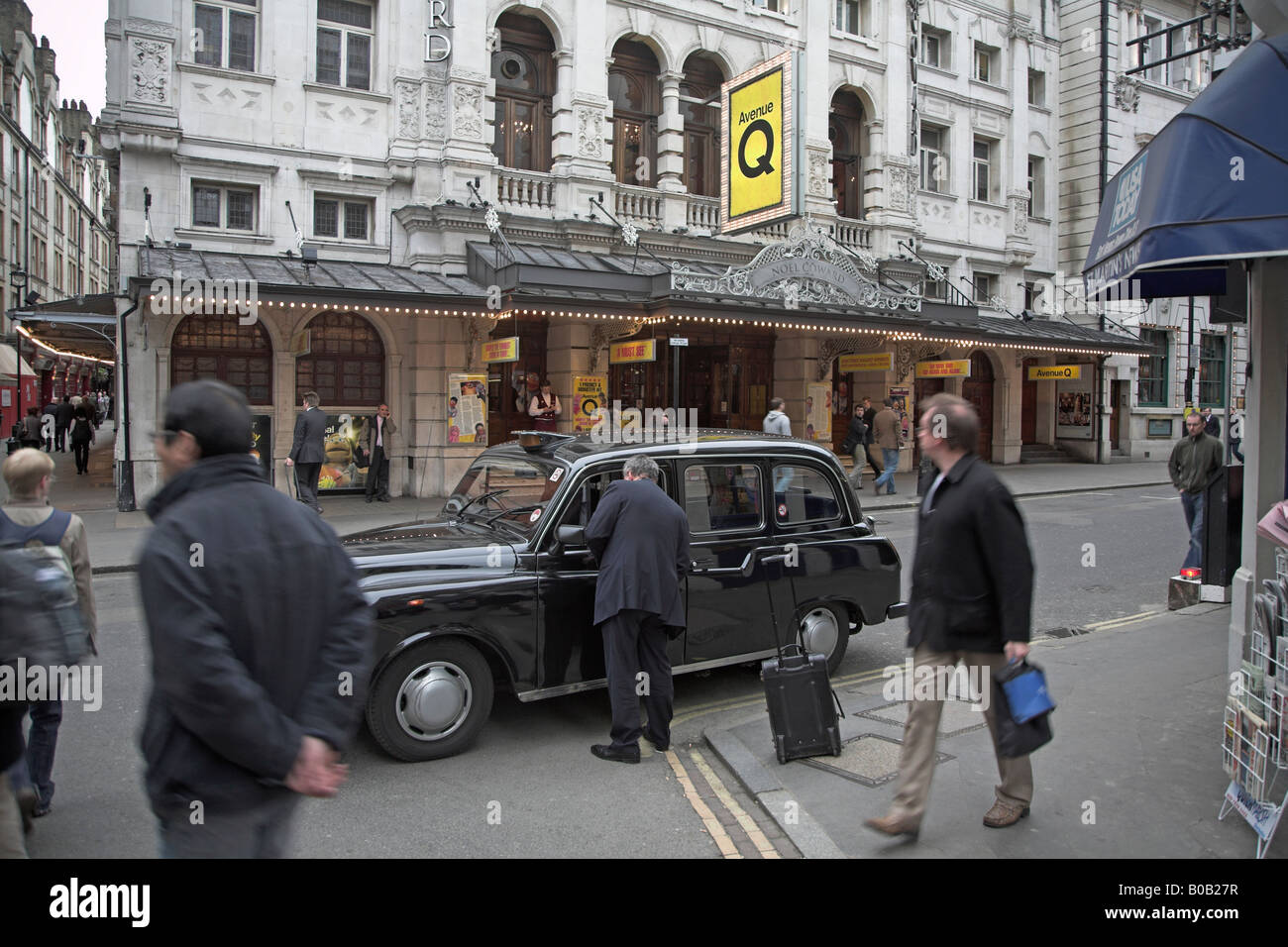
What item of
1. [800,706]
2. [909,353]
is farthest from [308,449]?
[909,353]

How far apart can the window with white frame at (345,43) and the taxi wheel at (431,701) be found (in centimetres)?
1639

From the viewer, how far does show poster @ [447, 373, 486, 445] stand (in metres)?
18.7

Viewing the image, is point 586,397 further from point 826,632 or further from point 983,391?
point 983,391

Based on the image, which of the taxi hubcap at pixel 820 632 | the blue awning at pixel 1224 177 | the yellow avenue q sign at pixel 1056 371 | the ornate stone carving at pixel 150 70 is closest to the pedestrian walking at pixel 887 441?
the yellow avenue q sign at pixel 1056 371

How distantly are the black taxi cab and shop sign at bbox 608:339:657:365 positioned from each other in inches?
445

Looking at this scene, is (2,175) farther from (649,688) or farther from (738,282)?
(649,688)

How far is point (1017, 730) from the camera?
389cm

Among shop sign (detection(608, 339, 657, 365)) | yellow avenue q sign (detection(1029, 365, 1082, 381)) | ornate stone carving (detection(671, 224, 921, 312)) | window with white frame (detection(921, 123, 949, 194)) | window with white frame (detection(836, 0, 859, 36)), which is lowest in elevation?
shop sign (detection(608, 339, 657, 365))

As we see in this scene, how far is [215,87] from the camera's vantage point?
17.0 metres

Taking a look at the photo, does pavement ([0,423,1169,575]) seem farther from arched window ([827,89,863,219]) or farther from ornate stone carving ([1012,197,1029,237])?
arched window ([827,89,863,219])

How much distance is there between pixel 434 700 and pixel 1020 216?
29.1 meters

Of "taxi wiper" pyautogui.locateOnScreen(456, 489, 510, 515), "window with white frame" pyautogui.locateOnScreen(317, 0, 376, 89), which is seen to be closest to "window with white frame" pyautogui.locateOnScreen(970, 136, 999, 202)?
"window with white frame" pyautogui.locateOnScreen(317, 0, 376, 89)

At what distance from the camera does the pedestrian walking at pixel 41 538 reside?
4.25 m
